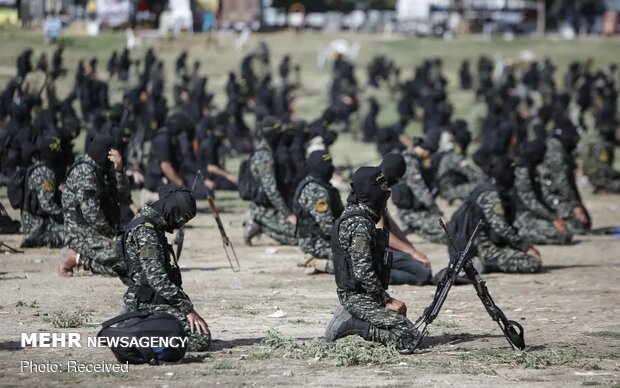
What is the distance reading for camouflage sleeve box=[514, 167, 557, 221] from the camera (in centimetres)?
1638

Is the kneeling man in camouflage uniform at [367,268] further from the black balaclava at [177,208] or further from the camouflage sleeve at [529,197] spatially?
the camouflage sleeve at [529,197]

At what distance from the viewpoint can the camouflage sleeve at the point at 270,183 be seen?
15297mm

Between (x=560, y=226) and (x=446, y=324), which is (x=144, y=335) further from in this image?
(x=560, y=226)

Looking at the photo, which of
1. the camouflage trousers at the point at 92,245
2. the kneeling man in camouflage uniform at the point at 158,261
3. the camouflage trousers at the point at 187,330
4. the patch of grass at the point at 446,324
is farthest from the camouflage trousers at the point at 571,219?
the kneeling man in camouflage uniform at the point at 158,261

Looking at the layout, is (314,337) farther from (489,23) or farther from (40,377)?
(489,23)

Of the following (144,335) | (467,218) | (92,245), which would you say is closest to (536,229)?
(467,218)

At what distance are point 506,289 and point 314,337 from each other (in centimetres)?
363

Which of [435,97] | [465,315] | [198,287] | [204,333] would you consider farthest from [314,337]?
[435,97]

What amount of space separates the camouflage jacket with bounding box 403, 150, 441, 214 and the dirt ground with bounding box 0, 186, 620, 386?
619mm

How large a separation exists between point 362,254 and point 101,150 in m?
3.79

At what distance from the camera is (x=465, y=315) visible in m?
11.4

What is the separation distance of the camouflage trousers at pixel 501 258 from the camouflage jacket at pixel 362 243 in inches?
193

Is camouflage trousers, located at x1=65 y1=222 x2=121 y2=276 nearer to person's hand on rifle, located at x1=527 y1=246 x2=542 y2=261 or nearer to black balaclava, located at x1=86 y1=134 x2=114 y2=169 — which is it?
black balaclava, located at x1=86 y1=134 x2=114 y2=169

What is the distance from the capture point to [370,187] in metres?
9.16
